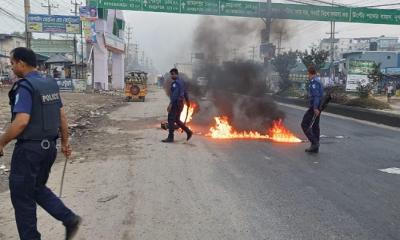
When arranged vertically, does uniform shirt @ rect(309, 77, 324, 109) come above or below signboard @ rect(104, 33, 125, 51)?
below

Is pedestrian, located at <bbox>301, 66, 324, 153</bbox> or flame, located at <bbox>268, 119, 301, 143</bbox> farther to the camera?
flame, located at <bbox>268, 119, 301, 143</bbox>

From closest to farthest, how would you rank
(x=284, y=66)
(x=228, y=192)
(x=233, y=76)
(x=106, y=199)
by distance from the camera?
(x=106, y=199) < (x=228, y=192) < (x=233, y=76) < (x=284, y=66)

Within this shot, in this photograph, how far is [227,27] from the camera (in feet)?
92.9

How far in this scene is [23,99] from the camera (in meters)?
3.62

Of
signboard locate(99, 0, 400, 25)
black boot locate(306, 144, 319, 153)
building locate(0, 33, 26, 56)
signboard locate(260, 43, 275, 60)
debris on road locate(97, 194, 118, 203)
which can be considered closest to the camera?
debris on road locate(97, 194, 118, 203)

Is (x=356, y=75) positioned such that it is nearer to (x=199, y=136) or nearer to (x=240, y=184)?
(x=199, y=136)

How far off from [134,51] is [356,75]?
96861mm

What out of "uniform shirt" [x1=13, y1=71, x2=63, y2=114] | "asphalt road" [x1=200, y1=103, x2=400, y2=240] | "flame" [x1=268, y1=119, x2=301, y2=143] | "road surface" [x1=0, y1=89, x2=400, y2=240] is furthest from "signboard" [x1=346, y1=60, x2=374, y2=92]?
"uniform shirt" [x1=13, y1=71, x2=63, y2=114]

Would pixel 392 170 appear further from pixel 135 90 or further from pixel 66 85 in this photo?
pixel 66 85

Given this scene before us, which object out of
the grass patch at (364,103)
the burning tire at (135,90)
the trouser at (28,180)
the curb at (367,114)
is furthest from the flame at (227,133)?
the burning tire at (135,90)

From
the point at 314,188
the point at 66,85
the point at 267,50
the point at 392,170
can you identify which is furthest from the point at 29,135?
the point at 66,85

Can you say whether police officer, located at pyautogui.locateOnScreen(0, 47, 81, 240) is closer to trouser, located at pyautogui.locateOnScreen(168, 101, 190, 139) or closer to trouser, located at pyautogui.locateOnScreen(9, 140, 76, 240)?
trouser, located at pyautogui.locateOnScreen(9, 140, 76, 240)

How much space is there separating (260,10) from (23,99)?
26.0 m

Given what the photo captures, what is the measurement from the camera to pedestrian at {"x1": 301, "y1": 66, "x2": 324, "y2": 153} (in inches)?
365
